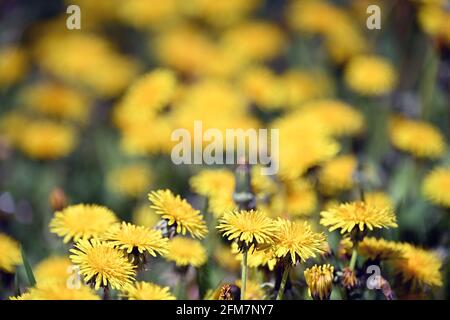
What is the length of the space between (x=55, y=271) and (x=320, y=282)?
0.56 metres

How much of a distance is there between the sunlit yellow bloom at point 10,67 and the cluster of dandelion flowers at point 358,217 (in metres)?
1.66

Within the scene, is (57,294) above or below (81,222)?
below

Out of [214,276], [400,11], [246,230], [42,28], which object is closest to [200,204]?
[214,276]

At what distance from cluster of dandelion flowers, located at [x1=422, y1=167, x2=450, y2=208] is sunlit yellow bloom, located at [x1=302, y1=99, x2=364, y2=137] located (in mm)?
379

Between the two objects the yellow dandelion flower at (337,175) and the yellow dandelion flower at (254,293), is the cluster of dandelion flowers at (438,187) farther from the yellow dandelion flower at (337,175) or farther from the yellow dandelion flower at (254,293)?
the yellow dandelion flower at (254,293)

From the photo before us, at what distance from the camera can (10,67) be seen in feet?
9.12

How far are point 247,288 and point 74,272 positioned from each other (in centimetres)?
33

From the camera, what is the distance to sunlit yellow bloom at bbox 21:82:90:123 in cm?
259

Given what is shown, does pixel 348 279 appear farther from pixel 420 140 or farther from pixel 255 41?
pixel 255 41

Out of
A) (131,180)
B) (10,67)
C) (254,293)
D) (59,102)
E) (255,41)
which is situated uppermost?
(255,41)

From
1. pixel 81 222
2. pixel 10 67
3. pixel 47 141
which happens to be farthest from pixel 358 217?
pixel 10 67

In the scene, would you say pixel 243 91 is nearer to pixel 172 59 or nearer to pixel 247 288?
pixel 172 59
